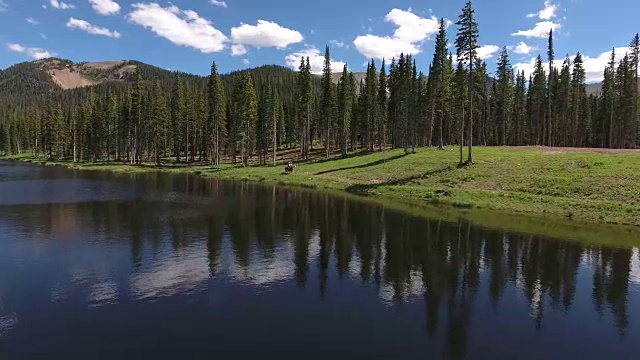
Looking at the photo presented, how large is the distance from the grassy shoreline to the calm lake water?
19.4 ft

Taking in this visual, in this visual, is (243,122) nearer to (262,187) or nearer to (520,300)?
(262,187)

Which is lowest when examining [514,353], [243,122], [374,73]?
[514,353]

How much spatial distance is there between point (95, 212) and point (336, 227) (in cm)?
2275

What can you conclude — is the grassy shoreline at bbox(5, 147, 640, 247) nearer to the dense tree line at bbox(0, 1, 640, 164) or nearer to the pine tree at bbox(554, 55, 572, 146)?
the dense tree line at bbox(0, 1, 640, 164)

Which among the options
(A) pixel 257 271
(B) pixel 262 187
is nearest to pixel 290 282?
(A) pixel 257 271

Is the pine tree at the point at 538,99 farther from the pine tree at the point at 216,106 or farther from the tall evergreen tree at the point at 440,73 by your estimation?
the pine tree at the point at 216,106

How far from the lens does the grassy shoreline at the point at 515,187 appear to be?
37.6 metres

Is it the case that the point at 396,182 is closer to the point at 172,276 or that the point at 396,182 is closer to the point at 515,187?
the point at 515,187

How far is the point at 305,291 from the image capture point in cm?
2098

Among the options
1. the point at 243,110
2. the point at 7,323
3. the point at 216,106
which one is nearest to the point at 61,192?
the point at 243,110

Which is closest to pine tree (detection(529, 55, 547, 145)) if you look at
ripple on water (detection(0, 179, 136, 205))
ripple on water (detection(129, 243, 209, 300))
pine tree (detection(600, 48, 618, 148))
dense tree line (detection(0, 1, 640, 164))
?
dense tree line (detection(0, 1, 640, 164))

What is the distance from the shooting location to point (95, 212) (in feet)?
138

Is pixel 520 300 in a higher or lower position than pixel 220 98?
lower

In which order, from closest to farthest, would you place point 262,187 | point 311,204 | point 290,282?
point 290,282 < point 311,204 < point 262,187
